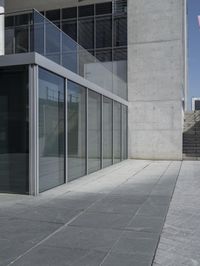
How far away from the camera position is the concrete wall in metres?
21.6

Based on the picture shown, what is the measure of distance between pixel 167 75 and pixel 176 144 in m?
4.00

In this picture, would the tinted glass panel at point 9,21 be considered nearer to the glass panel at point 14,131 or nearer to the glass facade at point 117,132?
the glass panel at point 14,131

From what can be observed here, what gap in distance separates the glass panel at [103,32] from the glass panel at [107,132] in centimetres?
626

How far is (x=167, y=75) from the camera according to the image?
21688mm

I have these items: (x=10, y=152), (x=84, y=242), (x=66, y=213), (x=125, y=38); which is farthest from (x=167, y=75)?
(x=84, y=242)

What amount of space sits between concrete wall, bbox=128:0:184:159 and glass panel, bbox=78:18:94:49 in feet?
7.53

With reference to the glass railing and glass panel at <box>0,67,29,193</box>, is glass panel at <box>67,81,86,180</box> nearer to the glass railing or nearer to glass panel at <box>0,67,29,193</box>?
the glass railing

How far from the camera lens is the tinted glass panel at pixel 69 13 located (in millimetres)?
23172

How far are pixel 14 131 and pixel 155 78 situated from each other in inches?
541

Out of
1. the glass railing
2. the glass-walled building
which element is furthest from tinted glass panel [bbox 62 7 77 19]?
the glass-walled building

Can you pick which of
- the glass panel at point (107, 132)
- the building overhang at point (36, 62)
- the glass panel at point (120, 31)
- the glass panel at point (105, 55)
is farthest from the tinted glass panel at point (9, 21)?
the glass panel at point (120, 31)

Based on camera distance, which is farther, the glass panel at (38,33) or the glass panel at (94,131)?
the glass panel at (94,131)

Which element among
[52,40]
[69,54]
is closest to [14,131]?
[52,40]

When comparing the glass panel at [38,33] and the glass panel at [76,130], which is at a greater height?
the glass panel at [38,33]
